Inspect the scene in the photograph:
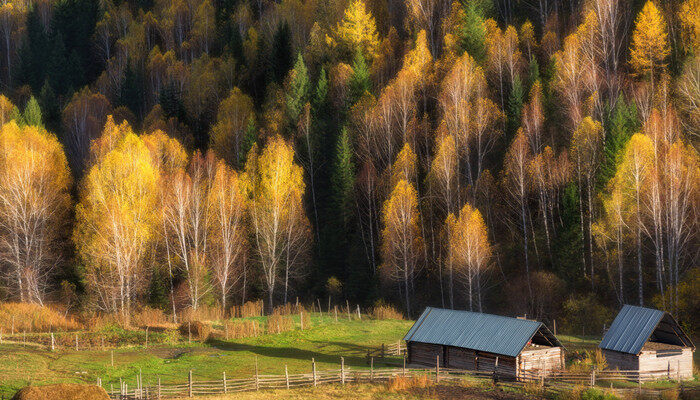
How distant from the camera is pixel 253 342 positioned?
2238 inches

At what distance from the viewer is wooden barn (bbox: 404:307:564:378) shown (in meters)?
46.5

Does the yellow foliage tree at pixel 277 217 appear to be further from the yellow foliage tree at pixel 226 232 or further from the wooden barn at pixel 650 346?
the wooden barn at pixel 650 346

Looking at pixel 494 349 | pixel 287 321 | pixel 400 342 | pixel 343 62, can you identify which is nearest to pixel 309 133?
pixel 343 62

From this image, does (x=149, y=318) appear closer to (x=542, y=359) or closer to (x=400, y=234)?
(x=400, y=234)

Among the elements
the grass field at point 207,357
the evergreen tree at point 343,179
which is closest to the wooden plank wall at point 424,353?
the grass field at point 207,357

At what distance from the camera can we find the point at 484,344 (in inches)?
1866

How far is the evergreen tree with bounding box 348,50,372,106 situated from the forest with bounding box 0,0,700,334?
0.16m

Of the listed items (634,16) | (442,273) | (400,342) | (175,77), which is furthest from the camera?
(175,77)

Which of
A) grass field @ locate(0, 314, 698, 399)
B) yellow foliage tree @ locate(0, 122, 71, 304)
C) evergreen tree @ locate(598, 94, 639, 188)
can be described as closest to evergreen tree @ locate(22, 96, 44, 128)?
yellow foliage tree @ locate(0, 122, 71, 304)

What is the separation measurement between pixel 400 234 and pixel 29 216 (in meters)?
32.9

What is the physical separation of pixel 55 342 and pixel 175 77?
5484 centimetres

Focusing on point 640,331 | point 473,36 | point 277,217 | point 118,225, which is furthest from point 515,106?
point 118,225

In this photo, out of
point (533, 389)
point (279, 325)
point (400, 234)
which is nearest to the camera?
point (533, 389)

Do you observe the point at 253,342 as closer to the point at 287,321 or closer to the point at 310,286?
the point at 287,321
